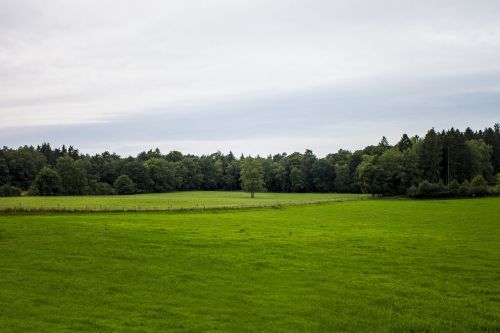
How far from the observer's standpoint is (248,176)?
154m

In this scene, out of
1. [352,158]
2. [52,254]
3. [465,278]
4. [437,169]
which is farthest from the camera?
[352,158]

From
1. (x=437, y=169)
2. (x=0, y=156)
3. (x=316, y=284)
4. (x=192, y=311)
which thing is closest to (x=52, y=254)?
(x=192, y=311)

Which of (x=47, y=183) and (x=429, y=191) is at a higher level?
(x=47, y=183)

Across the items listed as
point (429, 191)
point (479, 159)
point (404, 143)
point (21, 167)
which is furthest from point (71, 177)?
point (479, 159)

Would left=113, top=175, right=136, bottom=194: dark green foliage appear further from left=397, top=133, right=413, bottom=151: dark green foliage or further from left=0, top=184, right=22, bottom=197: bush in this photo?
left=397, top=133, right=413, bottom=151: dark green foliage

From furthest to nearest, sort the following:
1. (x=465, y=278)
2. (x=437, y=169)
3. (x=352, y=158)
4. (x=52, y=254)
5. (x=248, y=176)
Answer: (x=352, y=158) < (x=248, y=176) < (x=437, y=169) < (x=52, y=254) < (x=465, y=278)

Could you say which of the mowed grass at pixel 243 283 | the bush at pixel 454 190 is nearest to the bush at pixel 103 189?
the bush at pixel 454 190

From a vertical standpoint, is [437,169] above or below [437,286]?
above

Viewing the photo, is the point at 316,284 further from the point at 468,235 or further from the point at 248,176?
the point at 248,176

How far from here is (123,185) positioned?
6683 inches

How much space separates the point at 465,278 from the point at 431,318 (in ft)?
25.5

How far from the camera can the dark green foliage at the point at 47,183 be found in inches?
5787

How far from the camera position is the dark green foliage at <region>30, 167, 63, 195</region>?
146988 mm

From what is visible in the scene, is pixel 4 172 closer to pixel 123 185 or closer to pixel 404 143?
pixel 123 185
